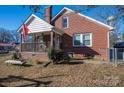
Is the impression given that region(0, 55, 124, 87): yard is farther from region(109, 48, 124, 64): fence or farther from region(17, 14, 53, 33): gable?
region(17, 14, 53, 33): gable

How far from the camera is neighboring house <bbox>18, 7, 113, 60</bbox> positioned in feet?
69.4

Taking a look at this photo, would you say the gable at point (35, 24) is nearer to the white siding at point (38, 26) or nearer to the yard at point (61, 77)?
Answer: the white siding at point (38, 26)

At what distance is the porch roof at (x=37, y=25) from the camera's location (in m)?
21.1

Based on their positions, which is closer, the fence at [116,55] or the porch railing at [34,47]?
the fence at [116,55]

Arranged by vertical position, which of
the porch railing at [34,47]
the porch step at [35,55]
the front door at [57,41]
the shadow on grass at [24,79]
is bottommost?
the shadow on grass at [24,79]

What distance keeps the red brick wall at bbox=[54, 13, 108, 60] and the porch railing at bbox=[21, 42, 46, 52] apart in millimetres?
2891

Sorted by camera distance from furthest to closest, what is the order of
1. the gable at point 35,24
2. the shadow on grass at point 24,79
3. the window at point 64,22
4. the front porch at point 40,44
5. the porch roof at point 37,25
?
the window at point 64,22 → the gable at point 35,24 → the porch roof at point 37,25 → the front porch at point 40,44 → the shadow on grass at point 24,79

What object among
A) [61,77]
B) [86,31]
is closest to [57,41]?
[86,31]

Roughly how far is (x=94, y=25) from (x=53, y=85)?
12627 millimetres

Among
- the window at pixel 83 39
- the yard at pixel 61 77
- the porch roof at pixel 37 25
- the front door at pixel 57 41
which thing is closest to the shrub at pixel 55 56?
the yard at pixel 61 77

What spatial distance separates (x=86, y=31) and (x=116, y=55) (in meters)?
6.87

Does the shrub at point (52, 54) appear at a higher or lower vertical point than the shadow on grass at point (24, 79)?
higher

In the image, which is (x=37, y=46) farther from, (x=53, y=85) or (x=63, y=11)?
(x=53, y=85)

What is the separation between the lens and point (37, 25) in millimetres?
22156
